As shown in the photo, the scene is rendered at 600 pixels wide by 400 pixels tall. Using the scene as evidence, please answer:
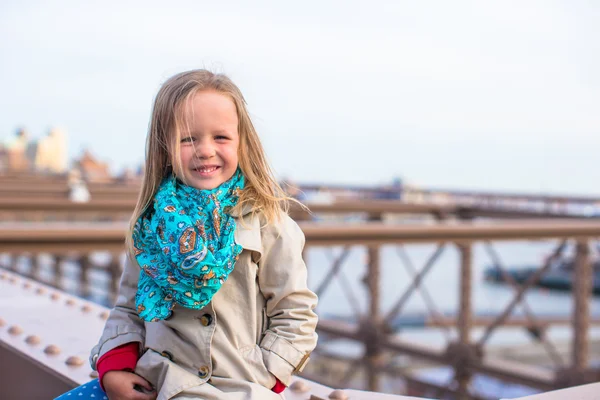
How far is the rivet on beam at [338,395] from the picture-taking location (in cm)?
194

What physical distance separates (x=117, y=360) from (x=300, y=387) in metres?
0.63

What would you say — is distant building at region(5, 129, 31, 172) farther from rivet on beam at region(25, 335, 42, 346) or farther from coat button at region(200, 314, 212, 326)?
coat button at region(200, 314, 212, 326)

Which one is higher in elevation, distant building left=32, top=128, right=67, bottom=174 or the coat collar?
distant building left=32, top=128, right=67, bottom=174

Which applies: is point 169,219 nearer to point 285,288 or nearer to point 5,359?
point 285,288

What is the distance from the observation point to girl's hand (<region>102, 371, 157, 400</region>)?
1.68m

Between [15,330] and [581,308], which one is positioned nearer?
[15,330]

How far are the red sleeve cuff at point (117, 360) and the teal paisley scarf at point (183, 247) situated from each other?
0.35ft

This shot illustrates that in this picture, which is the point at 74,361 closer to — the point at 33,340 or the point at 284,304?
the point at 33,340

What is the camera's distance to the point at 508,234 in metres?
5.29

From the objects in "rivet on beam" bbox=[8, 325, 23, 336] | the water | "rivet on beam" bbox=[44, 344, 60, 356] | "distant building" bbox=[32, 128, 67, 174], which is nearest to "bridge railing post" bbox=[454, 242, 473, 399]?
"rivet on beam" bbox=[8, 325, 23, 336]

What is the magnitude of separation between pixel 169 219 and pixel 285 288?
1.05 feet

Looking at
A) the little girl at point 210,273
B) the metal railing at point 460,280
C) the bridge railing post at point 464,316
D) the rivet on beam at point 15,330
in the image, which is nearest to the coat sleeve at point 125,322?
the little girl at point 210,273

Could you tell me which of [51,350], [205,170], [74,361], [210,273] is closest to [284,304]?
[210,273]

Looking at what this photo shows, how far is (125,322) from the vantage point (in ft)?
5.87
